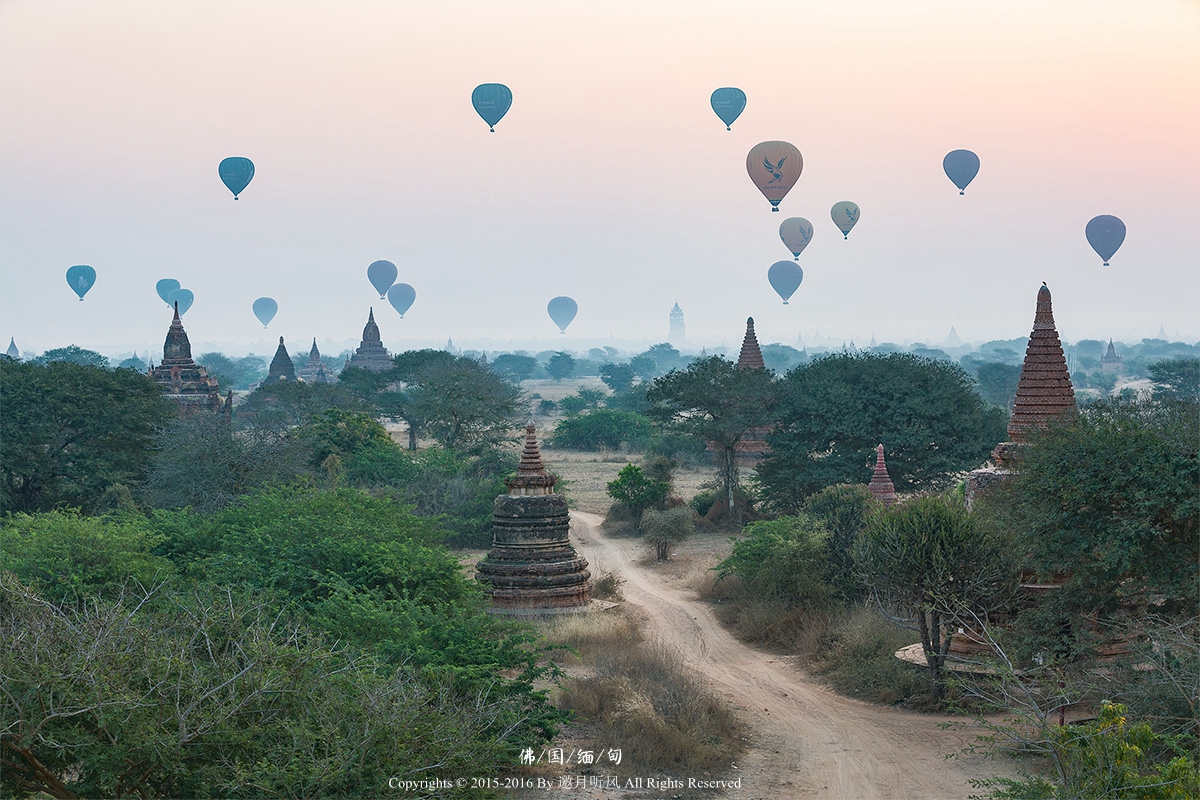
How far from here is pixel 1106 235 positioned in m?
75.5

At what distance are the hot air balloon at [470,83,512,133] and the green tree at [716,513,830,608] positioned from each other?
36.3m

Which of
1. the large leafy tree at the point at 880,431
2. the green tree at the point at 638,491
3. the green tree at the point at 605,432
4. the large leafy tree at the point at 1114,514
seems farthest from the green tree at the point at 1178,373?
the large leafy tree at the point at 1114,514

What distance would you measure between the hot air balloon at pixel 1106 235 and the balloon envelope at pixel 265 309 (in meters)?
139

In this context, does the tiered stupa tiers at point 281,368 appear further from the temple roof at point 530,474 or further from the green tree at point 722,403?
the temple roof at point 530,474

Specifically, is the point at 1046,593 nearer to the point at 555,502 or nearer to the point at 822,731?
the point at 822,731

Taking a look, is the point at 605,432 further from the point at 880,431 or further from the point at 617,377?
the point at 617,377

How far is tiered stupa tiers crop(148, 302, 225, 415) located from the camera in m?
50.4

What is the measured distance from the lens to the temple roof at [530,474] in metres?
24.2

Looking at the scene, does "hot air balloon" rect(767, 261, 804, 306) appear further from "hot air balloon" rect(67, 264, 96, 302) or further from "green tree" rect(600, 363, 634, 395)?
"hot air balloon" rect(67, 264, 96, 302)

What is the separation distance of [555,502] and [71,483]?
60.3ft

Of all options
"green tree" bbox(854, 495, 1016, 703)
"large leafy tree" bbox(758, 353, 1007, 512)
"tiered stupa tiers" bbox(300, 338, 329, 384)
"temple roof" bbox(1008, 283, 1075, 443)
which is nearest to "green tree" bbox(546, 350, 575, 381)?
"tiered stupa tiers" bbox(300, 338, 329, 384)

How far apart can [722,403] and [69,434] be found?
2147 centimetres

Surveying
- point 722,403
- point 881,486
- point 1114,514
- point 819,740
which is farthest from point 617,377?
point 1114,514

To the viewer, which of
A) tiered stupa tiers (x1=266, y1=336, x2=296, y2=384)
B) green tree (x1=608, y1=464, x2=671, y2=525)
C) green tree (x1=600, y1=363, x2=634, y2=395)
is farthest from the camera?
green tree (x1=600, y1=363, x2=634, y2=395)
